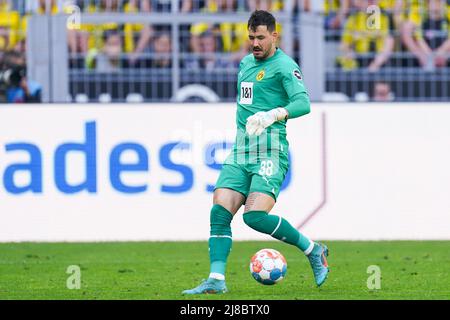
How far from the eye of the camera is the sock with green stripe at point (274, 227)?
9.81m

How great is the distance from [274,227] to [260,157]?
0.55 metres

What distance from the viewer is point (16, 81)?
1661 centimetres

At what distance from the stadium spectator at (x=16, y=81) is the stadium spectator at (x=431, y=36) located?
4.81 metres

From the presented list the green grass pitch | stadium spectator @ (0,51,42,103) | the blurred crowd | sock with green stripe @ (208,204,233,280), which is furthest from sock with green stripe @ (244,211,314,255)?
the blurred crowd

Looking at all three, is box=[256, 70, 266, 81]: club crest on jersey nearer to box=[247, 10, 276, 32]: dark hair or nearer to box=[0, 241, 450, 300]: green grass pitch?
box=[247, 10, 276, 32]: dark hair

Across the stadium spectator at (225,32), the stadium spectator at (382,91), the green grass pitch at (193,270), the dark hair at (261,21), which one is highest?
the stadium spectator at (225,32)

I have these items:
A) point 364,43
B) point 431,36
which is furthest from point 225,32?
point 431,36

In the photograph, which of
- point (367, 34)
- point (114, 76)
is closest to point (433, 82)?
point (367, 34)

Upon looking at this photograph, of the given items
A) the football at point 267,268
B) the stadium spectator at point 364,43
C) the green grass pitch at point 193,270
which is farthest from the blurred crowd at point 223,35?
the football at point 267,268

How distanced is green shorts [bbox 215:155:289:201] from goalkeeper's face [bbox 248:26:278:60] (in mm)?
819

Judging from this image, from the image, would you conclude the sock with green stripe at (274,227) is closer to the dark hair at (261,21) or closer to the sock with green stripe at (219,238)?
the sock with green stripe at (219,238)

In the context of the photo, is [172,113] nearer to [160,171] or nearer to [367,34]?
[160,171]

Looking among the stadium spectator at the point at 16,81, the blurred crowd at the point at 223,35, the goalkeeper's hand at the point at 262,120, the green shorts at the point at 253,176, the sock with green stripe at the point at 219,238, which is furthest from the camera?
the blurred crowd at the point at 223,35

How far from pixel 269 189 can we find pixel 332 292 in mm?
915
